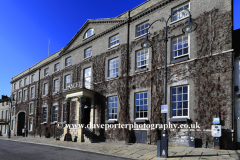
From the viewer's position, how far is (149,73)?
14.9m

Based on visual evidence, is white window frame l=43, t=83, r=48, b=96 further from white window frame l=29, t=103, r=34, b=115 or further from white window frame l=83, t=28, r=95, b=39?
white window frame l=83, t=28, r=95, b=39

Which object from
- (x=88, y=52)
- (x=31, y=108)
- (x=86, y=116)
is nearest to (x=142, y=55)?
(x=88, y=52)

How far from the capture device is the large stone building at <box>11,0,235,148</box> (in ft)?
37.9

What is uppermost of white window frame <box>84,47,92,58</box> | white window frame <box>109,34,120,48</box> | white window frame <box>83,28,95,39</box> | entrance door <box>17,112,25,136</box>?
white window frame <box>83,28,95,39</box>

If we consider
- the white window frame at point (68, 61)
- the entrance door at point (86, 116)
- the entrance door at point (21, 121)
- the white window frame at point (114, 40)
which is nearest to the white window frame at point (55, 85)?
the white window frame at point (68, 61)

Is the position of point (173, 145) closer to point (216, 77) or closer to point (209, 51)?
point (216, 77)

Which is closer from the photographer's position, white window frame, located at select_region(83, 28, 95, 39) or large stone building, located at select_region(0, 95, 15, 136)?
white window frame, located at select_region(83, 28, 95, 39)

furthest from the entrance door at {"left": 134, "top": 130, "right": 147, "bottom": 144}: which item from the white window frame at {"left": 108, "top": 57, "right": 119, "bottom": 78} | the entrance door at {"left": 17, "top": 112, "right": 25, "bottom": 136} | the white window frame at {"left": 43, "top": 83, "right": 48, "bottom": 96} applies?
the entrance door at {"left": 17, "top": 112, "right": 25, "bottom": 136}

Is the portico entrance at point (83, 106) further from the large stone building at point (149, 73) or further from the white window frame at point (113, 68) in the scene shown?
the white window frame at point (113, 68)

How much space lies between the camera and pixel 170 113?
13.2 metres

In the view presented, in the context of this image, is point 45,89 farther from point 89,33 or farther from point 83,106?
point 83,106

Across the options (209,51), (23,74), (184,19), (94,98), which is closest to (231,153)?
(209,51)

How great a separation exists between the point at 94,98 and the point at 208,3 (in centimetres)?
1285

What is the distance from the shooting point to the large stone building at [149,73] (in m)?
11.5
